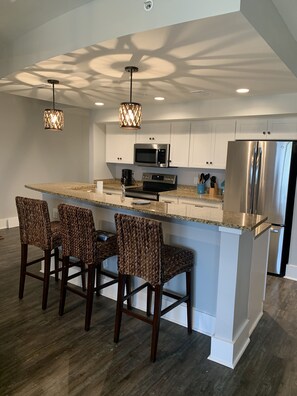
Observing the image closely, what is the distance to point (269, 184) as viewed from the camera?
12.1 ft

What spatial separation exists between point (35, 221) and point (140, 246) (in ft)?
4.04

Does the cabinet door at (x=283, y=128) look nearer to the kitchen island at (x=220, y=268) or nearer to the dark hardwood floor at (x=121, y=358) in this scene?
the kitchen island at (x=220, y=268)

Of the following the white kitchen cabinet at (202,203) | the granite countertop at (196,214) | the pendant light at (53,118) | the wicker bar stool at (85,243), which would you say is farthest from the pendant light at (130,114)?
the white kitchen cabinet at (202,203)

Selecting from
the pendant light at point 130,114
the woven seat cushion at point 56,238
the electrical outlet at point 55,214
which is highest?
the pendant light at point 130,114

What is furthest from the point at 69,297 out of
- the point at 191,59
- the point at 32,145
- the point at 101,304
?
the point at 32,145

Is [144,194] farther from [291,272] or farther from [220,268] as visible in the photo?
[220,268]

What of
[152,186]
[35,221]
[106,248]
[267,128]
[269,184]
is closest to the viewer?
[106,248]

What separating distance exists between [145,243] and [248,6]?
64.3 inches

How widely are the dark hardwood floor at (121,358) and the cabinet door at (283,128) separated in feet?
7.18

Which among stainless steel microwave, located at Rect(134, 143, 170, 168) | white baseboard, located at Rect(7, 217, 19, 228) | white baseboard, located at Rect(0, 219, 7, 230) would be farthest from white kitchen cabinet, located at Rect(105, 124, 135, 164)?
white baseboard, located at Rect(0, 219, 7, 230)

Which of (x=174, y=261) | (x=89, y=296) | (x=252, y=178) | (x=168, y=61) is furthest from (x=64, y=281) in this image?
(x=252, y=178)

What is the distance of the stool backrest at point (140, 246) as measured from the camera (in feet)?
6.67

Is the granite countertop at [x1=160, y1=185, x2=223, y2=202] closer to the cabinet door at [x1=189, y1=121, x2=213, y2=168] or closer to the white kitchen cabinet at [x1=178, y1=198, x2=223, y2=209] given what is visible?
the white kitchen cabinet at [x1=178, y1=198, x2=223, y2=209]

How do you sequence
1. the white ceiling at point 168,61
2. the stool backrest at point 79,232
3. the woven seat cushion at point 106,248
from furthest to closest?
the woven seat cushion at point 106,248
the stool backrest at point 79,232
the white ceiling at point 168,61
